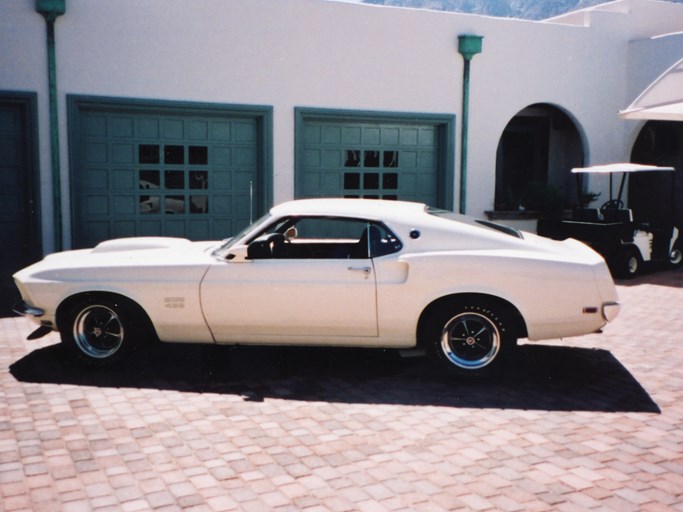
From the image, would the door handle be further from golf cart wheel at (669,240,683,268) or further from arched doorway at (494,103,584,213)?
arched doorway at (494,103,584,213)

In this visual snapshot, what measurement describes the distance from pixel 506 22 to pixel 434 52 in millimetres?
1720

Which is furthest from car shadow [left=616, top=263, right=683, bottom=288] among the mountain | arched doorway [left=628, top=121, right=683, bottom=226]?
the mountain

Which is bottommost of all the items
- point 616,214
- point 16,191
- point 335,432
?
point 335,432

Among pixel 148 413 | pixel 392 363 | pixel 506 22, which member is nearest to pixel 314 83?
pixel 506 22

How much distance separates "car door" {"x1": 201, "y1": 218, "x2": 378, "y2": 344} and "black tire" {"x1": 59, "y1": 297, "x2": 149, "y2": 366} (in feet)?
2.20

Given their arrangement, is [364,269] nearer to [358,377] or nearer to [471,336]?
[358,377]

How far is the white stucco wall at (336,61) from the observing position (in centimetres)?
1041

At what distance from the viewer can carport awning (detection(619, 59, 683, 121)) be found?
858cm

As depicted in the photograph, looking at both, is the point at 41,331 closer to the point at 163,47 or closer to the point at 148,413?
the point at 148,413

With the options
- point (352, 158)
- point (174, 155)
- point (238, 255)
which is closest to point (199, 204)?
Answer: point (174, 155)

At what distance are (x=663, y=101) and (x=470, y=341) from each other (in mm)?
5069

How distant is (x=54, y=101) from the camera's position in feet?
33.6

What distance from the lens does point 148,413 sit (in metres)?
5.10

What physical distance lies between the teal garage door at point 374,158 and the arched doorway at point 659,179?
253 inches
